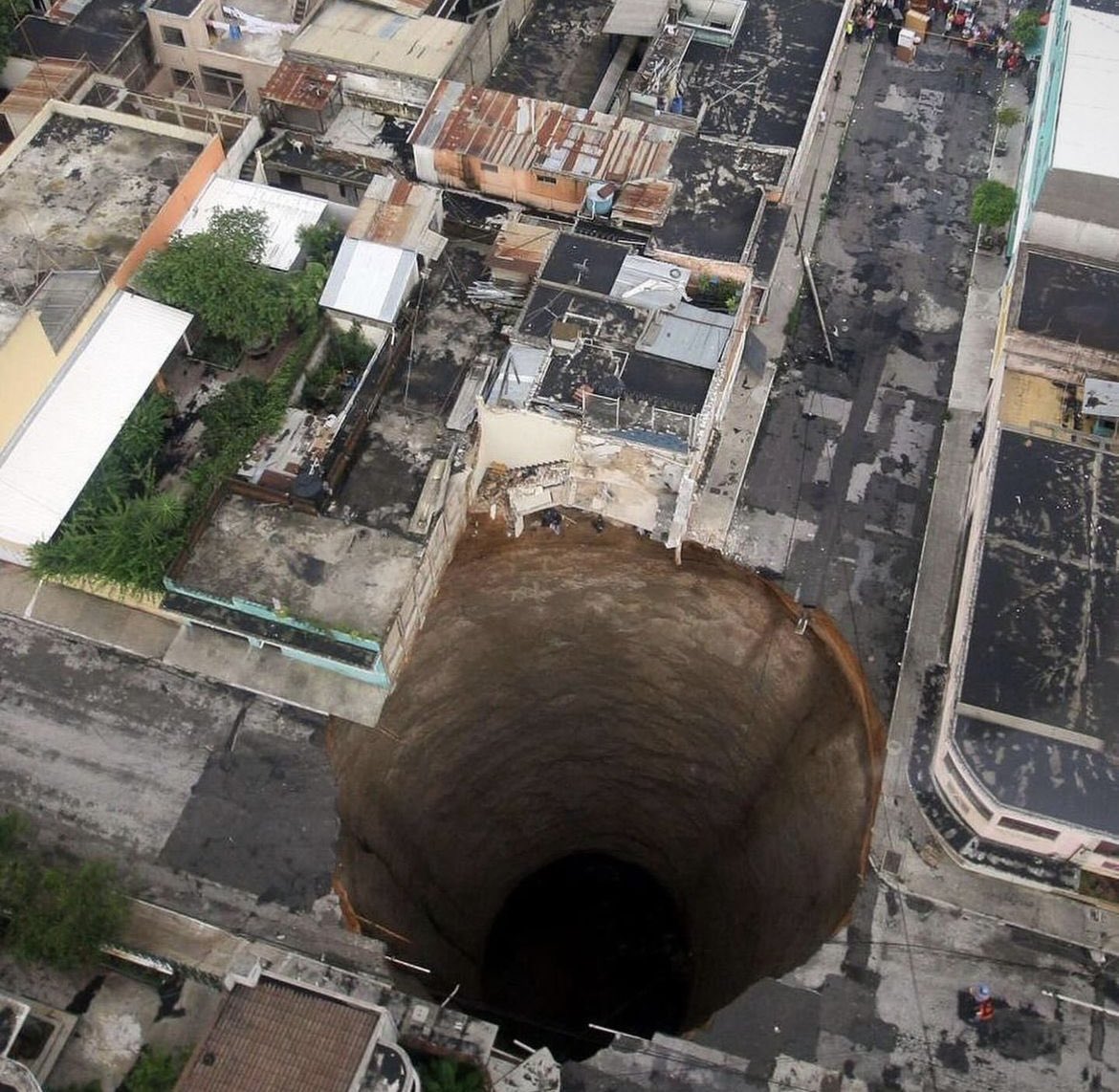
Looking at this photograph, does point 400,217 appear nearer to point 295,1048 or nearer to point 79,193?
point 79,193

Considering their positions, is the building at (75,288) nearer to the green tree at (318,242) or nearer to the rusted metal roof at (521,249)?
the green tree at (318,242)

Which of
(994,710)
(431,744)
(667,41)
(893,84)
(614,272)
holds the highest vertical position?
(893,84)

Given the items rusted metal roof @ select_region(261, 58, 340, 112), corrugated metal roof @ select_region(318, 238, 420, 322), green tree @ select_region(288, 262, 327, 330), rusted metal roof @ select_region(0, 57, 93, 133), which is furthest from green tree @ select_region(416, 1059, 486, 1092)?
rusted metal roof @ select_region(0, 57, 93, 133)

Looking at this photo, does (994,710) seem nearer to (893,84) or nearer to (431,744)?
(431,744)

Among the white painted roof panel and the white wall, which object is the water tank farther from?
the white painted roof panel

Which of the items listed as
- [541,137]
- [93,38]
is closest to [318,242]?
[541,137]

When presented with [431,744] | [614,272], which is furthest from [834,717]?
[614,272]
